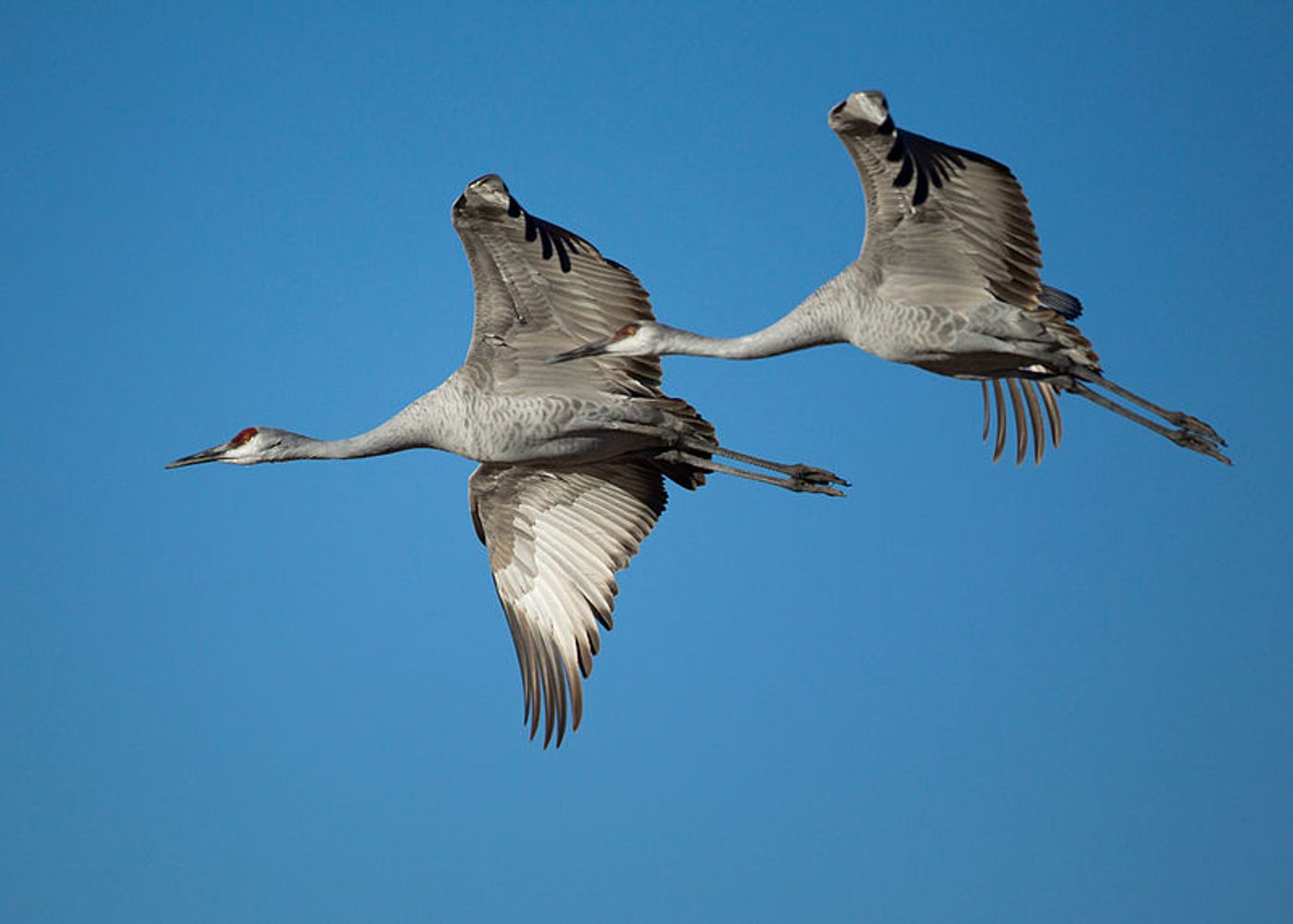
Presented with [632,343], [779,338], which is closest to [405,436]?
[632,343]

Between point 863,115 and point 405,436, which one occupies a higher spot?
point 863,115

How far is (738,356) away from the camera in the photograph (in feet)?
47.0

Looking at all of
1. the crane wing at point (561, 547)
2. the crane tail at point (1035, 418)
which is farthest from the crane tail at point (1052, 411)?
the crane wing at point (561, 547)

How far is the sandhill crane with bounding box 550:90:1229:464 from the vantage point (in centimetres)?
1282

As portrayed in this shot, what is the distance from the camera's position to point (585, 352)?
13.8m

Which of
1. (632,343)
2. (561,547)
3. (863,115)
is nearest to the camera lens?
(863,115)

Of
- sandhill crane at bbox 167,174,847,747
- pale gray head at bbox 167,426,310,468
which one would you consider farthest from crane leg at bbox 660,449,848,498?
pale gray head at bbox 167,426,310,468

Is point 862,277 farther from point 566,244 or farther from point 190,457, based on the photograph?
point 190,457

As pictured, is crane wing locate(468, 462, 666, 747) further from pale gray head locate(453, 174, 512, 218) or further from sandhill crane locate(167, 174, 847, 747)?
pale gray head locate(453, 174, 512, 218)

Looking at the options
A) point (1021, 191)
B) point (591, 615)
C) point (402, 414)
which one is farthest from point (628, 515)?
point (1021, 191)

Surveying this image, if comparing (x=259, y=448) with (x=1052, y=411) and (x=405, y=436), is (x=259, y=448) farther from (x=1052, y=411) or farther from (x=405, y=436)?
(x=1052, y=411)

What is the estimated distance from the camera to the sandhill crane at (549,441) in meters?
13.5

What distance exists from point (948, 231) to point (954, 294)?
445 millimetres

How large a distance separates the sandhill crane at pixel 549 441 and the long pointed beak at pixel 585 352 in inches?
3.5
